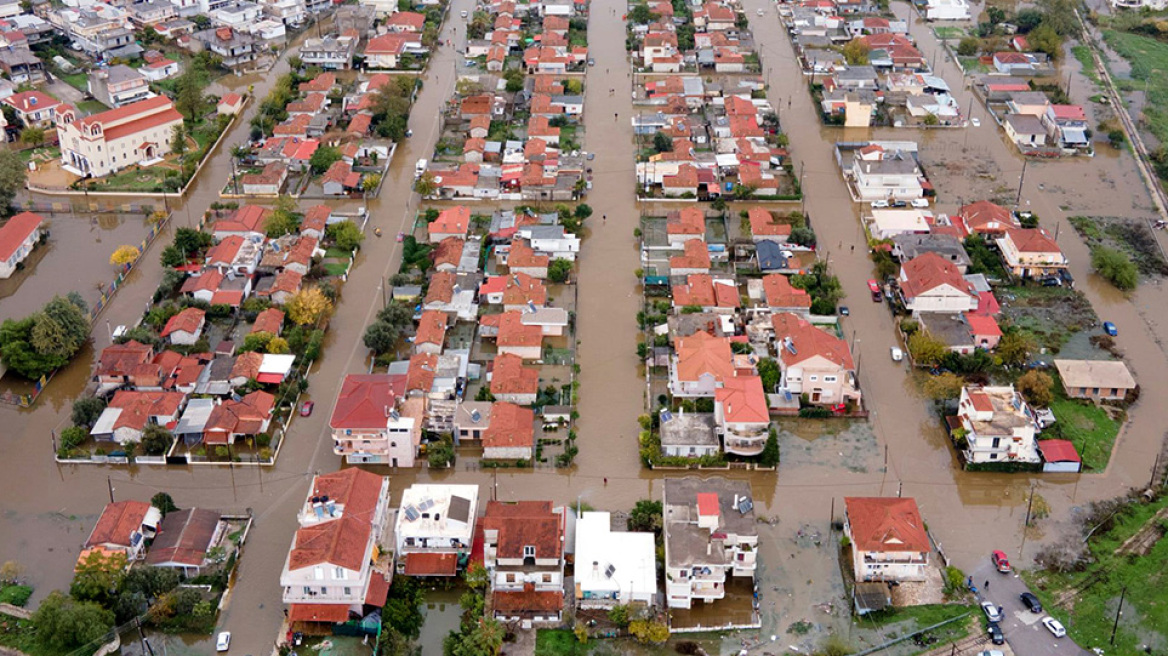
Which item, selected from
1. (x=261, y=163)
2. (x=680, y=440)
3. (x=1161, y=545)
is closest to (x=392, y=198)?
(x=261, y=163)

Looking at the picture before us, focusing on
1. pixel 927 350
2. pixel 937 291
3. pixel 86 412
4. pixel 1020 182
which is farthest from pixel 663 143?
pixel 86 412

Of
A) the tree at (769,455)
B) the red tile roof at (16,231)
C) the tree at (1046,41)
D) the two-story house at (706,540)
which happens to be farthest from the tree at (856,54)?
the red tile roof at (16,231)

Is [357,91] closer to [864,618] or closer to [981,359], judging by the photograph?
[981,359]

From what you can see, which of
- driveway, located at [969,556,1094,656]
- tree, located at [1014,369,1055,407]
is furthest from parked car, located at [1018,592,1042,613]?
tree, located at [1014,369,1055,407]

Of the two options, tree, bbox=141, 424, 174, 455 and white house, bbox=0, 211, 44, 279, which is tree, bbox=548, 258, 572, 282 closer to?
tree, bbox=141, 424, 174, 455

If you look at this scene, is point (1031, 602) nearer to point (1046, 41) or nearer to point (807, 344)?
point (807, 344)

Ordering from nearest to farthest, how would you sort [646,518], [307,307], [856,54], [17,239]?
[646,518]
[307,307]
[17,239]
[856,54]
